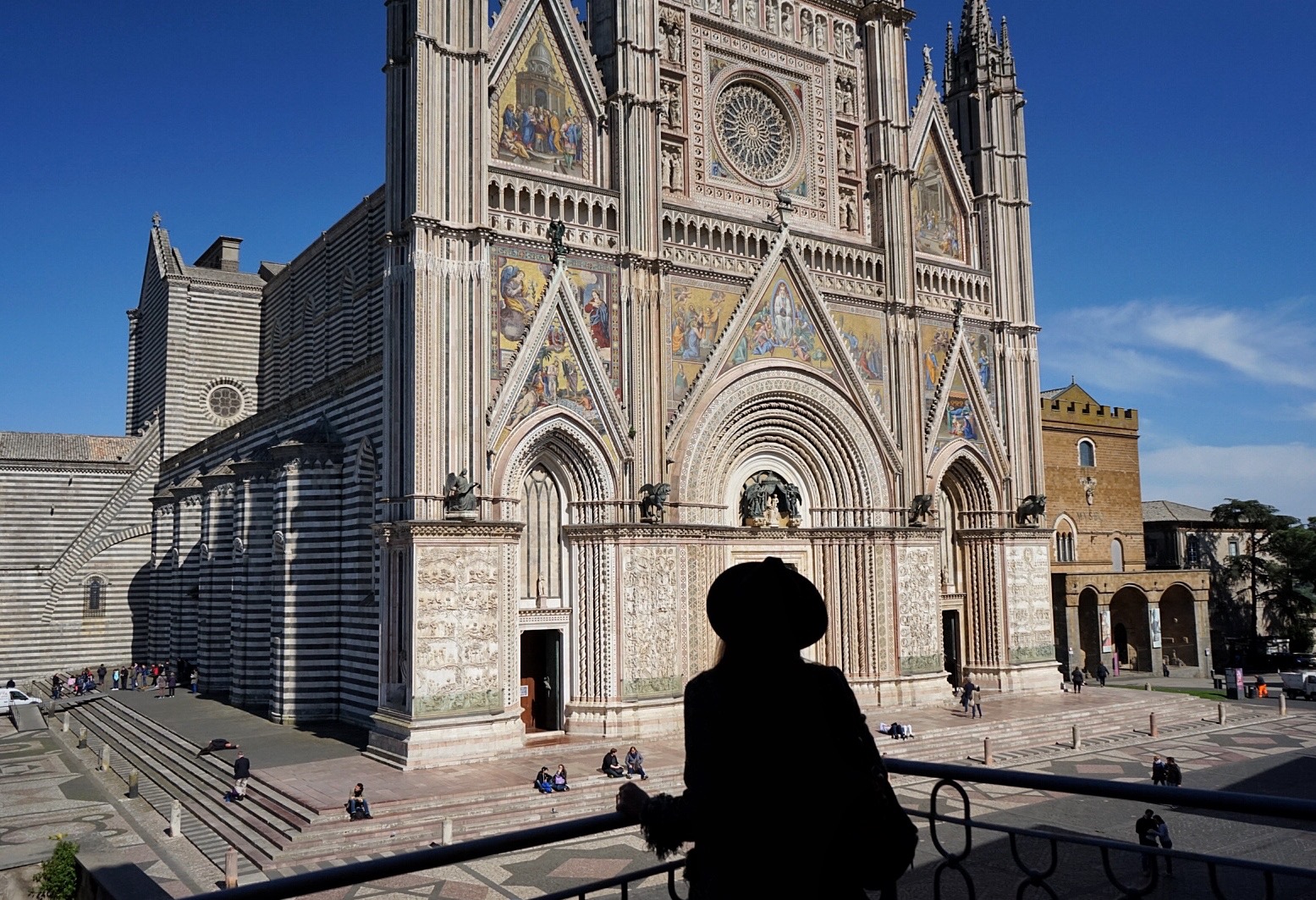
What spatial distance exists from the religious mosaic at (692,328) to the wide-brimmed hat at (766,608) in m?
23.0

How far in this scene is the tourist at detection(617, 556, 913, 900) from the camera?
3303 mm

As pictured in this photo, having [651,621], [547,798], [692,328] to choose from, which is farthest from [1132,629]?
[547,798]

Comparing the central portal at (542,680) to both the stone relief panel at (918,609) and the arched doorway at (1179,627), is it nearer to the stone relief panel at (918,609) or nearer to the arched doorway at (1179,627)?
the stone relief panel at (918,609)

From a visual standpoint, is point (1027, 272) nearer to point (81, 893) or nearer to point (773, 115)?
point (773, 115)

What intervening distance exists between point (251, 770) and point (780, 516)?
15294mm

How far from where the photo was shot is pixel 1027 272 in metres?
35.2

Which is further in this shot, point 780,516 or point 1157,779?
point 780,516

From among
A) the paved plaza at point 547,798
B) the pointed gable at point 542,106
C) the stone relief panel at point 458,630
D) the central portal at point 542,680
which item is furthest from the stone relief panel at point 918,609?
the pointed gable at point 542,106

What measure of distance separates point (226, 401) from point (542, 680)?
2783 centimetres

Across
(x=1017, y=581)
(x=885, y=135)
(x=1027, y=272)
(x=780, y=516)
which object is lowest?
(x=1017, y=581)

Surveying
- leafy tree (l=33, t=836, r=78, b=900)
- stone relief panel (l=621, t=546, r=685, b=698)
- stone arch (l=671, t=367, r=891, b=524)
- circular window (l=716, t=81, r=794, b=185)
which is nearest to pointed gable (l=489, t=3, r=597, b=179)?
circular window (l=716, t=81, r=794, b=185)

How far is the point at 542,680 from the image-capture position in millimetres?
25375

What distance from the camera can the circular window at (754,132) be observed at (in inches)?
1167

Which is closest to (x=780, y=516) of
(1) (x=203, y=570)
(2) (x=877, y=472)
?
(2) (x=877, y=472)
